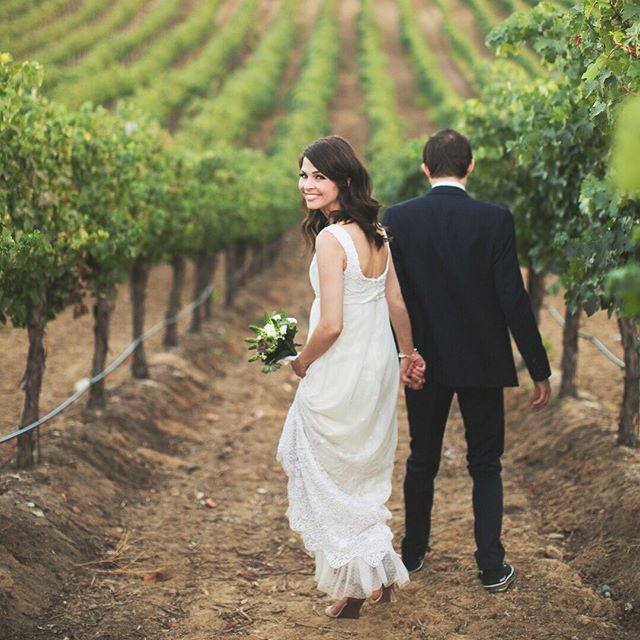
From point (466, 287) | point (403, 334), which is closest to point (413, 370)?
point (403, 334)

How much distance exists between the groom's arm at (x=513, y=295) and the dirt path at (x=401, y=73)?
26456 mm

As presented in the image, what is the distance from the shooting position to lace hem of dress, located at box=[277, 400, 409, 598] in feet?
12.9

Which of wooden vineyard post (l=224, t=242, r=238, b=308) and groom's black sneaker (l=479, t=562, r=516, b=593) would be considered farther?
wooden vineyard post (l=224, t=242, r=238, b=308)

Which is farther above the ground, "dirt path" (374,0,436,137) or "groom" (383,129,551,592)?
"dirt path" (374,0,436,137)

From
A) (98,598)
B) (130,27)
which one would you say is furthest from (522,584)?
(130,27)

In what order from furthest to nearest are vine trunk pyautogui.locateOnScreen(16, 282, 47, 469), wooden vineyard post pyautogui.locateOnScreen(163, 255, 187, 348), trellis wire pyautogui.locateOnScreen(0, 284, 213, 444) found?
wooden vineyard post pyautogui.locateOnScreen(163, 255, 187, 348) < vine trunk pyautogui.locateOnScreen(16, 282, 47, 469) < trellis wire pyautogui.locateOnScreen(0, 284, 213, 444)

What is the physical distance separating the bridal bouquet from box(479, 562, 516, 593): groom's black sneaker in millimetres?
1498

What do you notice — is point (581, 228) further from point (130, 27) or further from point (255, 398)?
point (130, 27)

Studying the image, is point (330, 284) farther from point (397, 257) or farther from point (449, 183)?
point (449, 183)

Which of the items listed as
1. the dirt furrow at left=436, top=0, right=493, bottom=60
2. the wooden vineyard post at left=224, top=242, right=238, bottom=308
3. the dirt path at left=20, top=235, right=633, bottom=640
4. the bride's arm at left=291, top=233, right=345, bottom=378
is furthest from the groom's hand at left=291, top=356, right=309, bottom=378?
the dirt furrow at left=436, top=0, right=493, bottom=60

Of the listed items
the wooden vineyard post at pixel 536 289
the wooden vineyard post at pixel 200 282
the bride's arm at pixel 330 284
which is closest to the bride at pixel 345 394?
the bride's arm at pixel 330 284

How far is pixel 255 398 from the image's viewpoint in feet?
30.6

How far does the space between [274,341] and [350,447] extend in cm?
60

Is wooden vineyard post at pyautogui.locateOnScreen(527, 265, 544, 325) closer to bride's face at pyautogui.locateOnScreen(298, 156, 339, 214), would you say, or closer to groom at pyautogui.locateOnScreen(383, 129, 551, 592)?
groom at pyautogui.locateOnScreen(383, 129, 551, 592)
